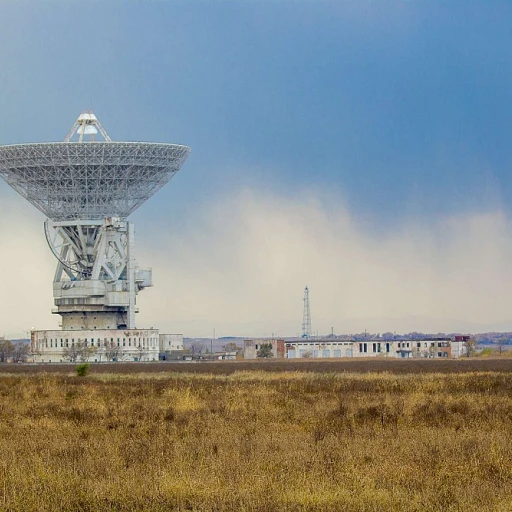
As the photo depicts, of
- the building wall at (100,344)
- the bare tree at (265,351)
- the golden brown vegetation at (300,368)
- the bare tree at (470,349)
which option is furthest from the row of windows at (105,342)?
the bare tree at (470,349)

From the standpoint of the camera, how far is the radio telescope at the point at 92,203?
384 ft

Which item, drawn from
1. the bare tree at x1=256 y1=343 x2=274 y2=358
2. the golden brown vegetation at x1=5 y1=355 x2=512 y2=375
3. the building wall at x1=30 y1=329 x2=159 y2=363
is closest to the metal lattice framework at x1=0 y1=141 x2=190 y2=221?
the building wall at x1=30 y1=329 x2=159 y2=363

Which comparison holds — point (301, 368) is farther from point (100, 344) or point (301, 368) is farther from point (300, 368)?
point (100, 344)

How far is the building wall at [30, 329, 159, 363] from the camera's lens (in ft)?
427

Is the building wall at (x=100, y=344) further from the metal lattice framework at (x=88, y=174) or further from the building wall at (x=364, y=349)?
the building wall at (x=364, y=349)

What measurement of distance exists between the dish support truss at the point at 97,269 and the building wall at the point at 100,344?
2.01 meters

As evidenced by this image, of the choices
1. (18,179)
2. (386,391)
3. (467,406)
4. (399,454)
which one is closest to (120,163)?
(18,179)

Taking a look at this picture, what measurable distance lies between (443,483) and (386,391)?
76.0 ft

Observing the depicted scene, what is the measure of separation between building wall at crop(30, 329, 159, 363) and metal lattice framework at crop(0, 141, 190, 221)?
14261 millimetres

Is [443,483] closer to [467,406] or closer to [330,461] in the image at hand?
[330,461]

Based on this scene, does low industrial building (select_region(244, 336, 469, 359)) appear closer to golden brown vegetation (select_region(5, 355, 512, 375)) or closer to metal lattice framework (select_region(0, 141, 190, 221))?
metal lattice framework (select_region(0, 141, 190, 221))

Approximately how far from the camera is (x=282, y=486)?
18.3 meters

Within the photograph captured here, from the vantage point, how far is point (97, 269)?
124 m

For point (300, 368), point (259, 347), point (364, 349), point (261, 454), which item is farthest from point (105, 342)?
point (261, 454)
